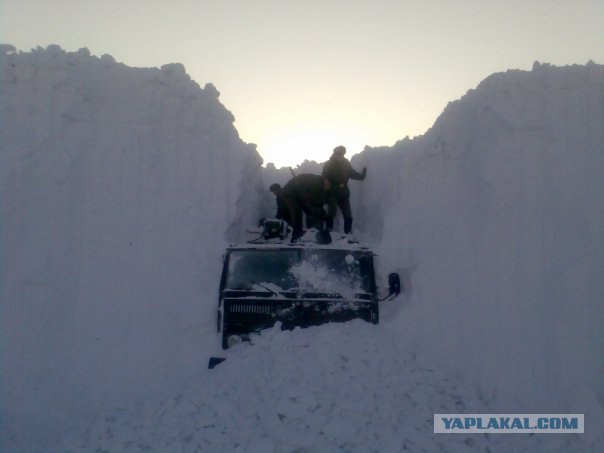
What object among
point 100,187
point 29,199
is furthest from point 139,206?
point 29,199

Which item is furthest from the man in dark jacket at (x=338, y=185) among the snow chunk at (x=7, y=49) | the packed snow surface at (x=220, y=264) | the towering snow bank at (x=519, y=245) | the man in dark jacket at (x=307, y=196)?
the snow chunk at (x=7, y=49)

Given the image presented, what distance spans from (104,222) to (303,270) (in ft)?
11.4

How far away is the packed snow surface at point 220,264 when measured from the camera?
5395mm

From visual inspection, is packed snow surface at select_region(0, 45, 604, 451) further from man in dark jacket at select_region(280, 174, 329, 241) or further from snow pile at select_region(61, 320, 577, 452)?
man in dark jacket at select_region(280, 174, 329, 241)

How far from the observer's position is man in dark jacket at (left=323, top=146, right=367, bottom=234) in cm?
887

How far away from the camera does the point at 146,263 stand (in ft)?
26.7

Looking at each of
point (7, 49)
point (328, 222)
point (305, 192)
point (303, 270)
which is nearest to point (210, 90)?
point (305, 192)

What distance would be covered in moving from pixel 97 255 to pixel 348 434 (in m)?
4.88

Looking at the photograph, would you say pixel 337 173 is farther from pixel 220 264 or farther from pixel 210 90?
pixel 210 90

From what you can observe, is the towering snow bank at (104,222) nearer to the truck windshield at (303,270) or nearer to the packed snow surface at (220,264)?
the packed snow surface at (220,264)

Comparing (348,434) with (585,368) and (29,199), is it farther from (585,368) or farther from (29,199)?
(29,199)

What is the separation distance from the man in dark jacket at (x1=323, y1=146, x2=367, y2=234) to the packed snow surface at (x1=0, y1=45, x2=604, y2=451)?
0.77 meters

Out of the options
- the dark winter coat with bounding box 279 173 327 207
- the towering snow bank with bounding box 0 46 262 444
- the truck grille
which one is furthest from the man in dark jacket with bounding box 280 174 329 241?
the truck grille

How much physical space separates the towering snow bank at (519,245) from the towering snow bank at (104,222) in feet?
10.1
